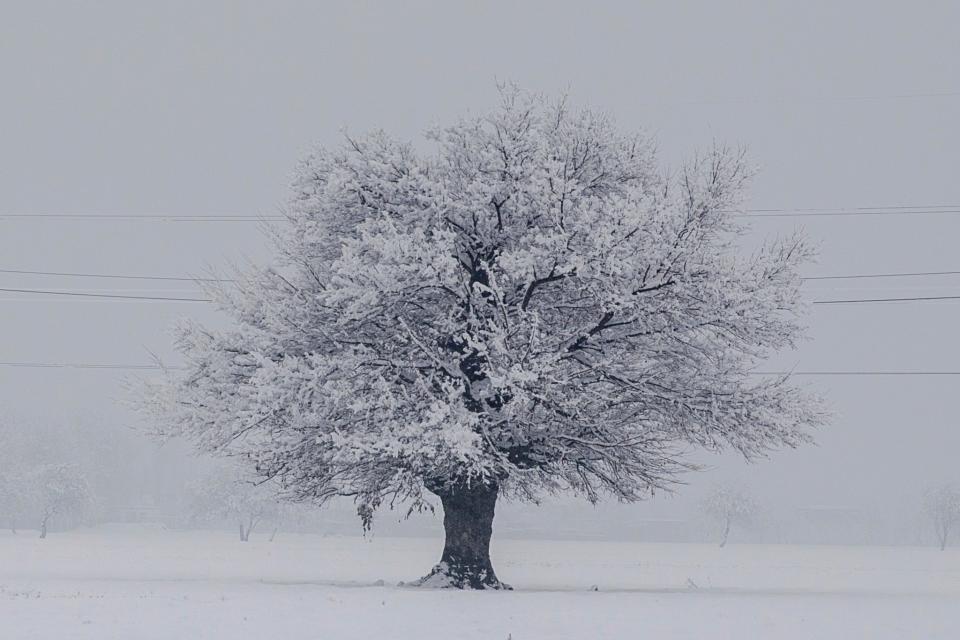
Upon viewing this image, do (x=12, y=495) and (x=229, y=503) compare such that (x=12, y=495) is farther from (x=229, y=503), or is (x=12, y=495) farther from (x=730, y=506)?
(x=730, y=506)

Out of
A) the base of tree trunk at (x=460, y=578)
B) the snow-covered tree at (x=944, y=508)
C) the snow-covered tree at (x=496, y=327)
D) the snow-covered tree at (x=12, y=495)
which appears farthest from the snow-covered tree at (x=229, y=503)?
the snow-covered tree at (x=944, y=508)

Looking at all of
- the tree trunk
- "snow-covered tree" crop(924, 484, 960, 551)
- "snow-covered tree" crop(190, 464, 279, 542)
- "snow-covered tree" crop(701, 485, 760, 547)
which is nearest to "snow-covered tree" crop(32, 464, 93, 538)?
"snow-covered tree" crop(190, 464, 279, 542)

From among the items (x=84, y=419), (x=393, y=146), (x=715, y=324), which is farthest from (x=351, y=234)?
(x=84, y=419)

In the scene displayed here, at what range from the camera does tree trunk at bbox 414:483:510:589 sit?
2178 centimetres

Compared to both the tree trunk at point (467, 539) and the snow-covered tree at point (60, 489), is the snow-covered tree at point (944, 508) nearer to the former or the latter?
the snow-covered tree at point (60, 489)

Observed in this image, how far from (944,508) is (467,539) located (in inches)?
3849

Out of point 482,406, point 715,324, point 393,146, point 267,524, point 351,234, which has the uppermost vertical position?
point 393,146

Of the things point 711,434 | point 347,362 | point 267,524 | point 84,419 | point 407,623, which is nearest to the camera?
point 407,623

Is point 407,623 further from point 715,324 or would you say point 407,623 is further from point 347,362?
point 715,324

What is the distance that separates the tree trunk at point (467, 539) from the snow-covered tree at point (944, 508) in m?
94.5

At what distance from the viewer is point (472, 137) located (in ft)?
75.8

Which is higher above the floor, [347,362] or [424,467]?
[347,362]

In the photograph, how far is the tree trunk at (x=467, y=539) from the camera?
21.8 meters

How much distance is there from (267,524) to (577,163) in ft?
278
